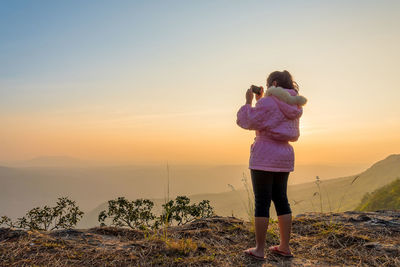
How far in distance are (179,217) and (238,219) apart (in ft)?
5.17

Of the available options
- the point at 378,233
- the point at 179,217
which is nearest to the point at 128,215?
the point at 179,217

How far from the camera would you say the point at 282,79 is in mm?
3627

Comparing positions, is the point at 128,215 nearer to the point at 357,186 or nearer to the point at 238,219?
the point at 238,219

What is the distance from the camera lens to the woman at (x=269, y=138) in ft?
11.2

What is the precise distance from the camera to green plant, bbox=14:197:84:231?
6.12m

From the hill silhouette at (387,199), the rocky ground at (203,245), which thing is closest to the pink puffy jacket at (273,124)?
the rocky ground at (203,245)

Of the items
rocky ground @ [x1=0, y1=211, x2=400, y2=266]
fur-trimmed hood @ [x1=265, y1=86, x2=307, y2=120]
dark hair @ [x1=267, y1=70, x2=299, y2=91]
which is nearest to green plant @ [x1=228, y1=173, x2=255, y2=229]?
rocky ground @ [x1=0, y1=211, x2=400, y2=266]

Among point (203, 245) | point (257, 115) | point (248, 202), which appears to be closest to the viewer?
point (257, 115)

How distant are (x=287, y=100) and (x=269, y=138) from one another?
0.48 metres

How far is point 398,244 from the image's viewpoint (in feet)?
13.6

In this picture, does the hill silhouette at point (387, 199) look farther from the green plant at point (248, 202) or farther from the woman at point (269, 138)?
the woman at point (269, 138)

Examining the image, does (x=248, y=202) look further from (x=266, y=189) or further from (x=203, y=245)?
(x=266, y=189)

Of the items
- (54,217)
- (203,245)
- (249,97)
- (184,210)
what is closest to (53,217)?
(54,217)

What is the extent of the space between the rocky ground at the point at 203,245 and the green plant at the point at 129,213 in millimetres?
1754
